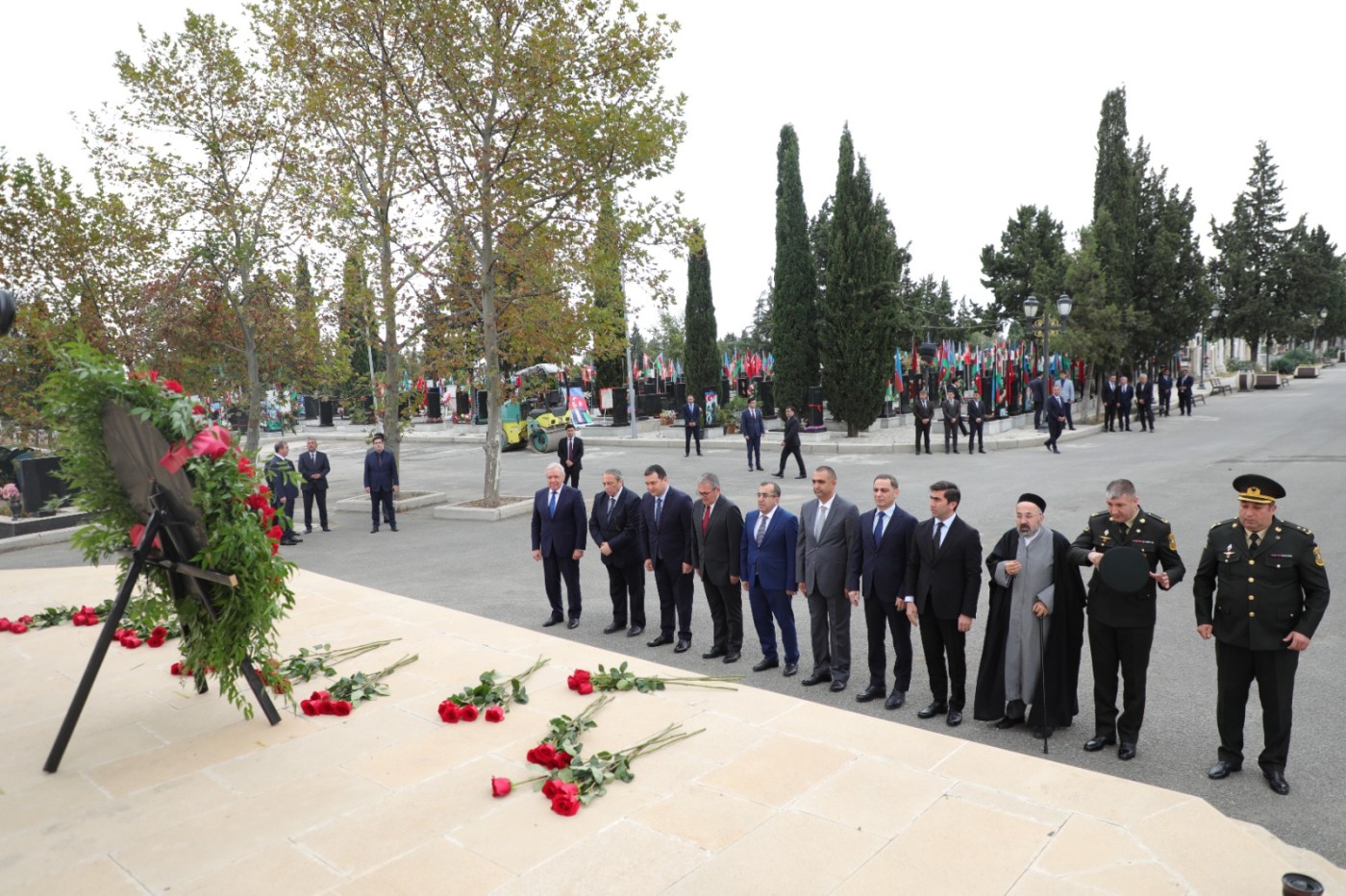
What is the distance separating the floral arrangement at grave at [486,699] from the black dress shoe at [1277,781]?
186 inches

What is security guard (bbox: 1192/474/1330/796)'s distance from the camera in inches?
196

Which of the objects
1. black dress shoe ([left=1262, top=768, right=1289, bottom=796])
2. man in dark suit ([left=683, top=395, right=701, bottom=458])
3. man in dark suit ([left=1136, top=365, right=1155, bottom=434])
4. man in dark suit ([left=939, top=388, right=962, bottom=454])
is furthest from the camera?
man in dark suit ([left=1136, top=365, right=1155, bottom=434])

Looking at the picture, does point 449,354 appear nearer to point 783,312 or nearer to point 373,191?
point 373,191

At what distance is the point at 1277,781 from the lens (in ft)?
16.2

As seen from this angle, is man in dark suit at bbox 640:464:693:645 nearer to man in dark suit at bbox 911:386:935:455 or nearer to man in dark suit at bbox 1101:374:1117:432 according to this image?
man in dark suit at bbox 911:386:935:455

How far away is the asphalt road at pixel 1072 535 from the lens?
17.7 ft

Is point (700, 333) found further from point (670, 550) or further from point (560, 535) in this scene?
point (670, 550)

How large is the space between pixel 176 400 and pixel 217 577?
Result: 1178mm

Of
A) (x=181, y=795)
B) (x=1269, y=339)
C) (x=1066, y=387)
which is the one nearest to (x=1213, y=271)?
(x=1269, y=339)

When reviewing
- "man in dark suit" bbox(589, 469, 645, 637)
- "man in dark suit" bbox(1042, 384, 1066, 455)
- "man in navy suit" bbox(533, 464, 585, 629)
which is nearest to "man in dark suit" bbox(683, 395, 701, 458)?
"man in dark suit" bbox(1042, 384, 1066, 455)

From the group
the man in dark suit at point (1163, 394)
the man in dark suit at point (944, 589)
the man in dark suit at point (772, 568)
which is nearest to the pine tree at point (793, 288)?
the man in dark suit at point (1163, 394)

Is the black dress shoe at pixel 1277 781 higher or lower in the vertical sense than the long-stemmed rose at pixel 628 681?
lower

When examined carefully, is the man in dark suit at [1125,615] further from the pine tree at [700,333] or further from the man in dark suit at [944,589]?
the pine tree at [700,333]

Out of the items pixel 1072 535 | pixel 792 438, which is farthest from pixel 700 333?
pixel 1072 535
